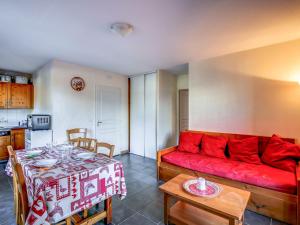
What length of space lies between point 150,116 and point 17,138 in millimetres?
3342

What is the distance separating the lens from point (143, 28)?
2.15 meters

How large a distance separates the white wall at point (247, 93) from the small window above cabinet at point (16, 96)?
431cm

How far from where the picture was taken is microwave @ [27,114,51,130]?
3.26 metres

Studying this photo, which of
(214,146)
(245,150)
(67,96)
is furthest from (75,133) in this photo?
(245,150)

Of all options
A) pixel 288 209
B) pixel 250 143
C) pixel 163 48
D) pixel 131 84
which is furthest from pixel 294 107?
pixel 131 84

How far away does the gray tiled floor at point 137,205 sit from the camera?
6.34 feet

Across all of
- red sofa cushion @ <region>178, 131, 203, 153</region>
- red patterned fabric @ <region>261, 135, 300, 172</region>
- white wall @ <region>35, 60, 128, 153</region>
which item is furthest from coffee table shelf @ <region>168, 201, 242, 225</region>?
white wall @ <region>35, 60, 128, 153</region>

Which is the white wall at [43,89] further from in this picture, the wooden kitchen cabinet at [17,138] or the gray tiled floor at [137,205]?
the gray tiled floor at [137,205]

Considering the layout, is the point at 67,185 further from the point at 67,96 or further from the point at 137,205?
the point at 67,96

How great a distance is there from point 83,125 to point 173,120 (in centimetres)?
245

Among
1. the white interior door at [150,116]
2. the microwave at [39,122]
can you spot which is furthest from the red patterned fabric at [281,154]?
Result: the microwave at [39,122]

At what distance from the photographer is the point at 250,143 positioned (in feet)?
8.70

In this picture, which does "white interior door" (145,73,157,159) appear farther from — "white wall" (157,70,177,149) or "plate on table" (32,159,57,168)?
"plate on table" (32,159,57,168)

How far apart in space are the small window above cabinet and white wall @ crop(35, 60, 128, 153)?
0.28 metres
